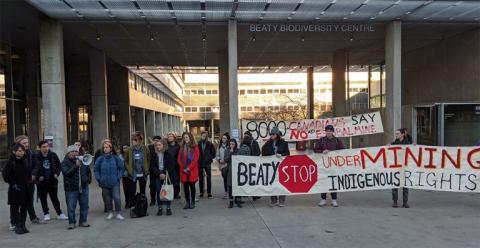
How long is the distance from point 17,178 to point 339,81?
75.9 ft

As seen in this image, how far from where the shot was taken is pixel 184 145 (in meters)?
9.50

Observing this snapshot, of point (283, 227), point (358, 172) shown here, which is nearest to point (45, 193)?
point (283, 227)

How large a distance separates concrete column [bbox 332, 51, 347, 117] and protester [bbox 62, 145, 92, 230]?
2080 cm

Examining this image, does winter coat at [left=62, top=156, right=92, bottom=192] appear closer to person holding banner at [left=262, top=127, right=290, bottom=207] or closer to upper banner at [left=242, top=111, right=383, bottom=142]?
person holding banner at [left=262, top=127, right=290, bottom=207]

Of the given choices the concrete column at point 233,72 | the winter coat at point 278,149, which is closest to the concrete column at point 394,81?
the concrete column at point 233,72

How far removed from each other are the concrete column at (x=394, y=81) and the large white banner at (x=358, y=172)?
8.06m

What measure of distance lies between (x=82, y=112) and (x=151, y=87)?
545 inches

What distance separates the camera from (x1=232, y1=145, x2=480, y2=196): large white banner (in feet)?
31.2

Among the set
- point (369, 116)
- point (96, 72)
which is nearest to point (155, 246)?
point (369, 116)

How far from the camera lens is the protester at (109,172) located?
27.4 ft

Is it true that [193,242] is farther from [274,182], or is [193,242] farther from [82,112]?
[82,112]

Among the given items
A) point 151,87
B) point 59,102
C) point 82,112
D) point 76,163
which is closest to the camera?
point 76,163

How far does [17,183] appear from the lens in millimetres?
7652

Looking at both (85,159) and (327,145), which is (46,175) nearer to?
(85,159)
